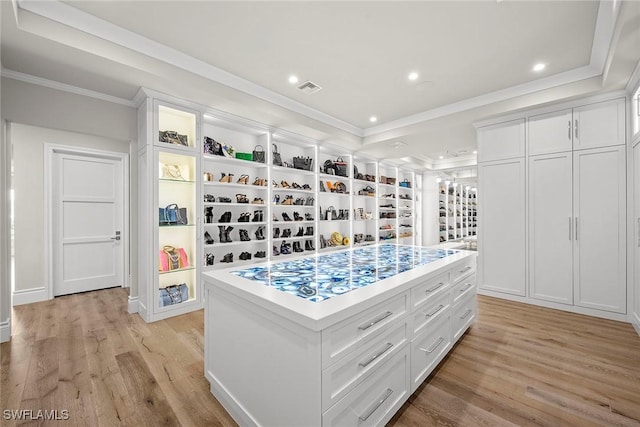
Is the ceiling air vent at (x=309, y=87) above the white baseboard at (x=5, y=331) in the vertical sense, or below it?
above

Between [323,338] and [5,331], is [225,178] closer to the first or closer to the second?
[5,331]

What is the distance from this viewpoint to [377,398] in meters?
1.44

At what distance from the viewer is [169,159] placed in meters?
3.51

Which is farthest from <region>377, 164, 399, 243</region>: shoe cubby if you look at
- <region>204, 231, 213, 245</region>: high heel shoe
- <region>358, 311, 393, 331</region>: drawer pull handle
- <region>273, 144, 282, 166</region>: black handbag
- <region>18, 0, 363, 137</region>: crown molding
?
<region>358, 311, 393, 331</region>: drawer pull handle

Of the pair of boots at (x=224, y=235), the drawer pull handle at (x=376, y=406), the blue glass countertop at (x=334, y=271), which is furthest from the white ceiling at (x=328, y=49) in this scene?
the drawer pull handle at (x=376, y=406)

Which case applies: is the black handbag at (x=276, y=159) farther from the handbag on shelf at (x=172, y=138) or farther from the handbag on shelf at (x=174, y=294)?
the handbag on shelf at (x=174, y=294)

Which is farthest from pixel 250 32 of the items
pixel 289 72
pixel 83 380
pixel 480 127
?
pixel 480 127

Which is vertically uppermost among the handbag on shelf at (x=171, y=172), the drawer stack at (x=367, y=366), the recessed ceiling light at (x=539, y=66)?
the recessed ceiling light at (x=539, y=66)

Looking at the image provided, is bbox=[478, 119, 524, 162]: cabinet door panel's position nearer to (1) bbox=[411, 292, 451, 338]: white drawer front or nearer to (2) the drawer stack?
(1) bbox=[411, 292, 451, 338]: white drawer front

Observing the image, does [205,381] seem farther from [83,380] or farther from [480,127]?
[480,127]

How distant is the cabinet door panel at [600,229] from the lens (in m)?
3.11

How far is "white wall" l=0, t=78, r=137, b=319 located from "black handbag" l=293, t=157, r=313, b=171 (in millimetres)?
2463

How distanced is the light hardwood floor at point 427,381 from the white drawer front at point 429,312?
0.47 meters

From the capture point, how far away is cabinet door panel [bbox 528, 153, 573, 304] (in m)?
3.42
